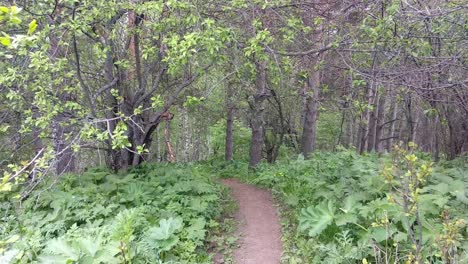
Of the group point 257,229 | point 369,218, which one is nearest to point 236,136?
point 257,229

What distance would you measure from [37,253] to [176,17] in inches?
143

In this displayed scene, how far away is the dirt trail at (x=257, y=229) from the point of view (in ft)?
17.3

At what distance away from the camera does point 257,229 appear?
6219 millimetres

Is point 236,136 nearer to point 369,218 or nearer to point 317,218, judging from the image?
point 317,218

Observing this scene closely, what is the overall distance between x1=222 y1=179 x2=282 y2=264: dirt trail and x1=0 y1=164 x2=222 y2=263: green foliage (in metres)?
0.53

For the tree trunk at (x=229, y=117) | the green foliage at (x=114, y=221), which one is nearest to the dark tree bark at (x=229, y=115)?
the tree trunk at (x=229, y=117)

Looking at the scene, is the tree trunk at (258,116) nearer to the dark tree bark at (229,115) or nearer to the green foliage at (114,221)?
the dark tree bark at (229,115)

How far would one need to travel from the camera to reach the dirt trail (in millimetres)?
5273

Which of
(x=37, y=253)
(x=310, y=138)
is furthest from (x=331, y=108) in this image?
(x=37, y=253)

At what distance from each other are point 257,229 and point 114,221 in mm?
2285

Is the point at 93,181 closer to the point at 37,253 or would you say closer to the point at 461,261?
the point at 37,253

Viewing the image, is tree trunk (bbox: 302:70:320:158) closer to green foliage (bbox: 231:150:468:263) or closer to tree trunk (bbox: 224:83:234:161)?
tree trunk (bbox: 224:83:234:161)

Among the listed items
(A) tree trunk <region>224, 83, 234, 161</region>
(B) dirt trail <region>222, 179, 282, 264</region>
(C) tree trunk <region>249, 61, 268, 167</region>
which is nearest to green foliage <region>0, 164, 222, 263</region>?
(B) dirt trail <region>222, 179, 282, 264</region>

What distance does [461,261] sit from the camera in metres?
3.55
